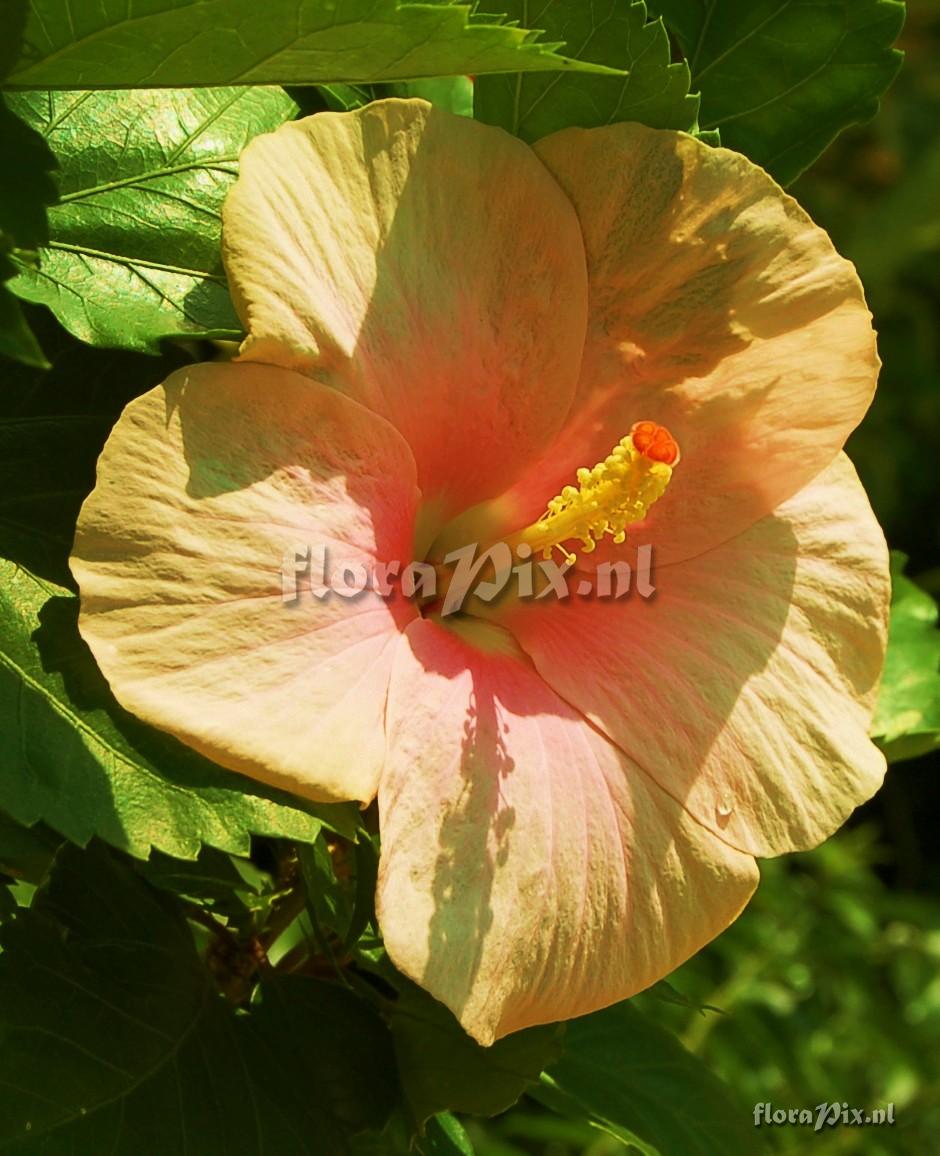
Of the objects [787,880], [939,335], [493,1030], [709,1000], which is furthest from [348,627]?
[939,335]

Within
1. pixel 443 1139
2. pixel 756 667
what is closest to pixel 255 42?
pixel 756 667

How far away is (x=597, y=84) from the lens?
88 cm

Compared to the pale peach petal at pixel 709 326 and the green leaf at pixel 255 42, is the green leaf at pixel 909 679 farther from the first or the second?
the green leaf at pixel 255 42

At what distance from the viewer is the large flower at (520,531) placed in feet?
2.46

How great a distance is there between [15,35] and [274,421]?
227mm

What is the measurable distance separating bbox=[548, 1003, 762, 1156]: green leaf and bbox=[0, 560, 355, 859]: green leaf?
1.40ft

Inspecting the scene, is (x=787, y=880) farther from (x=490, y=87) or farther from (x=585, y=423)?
(x=490, y=87)

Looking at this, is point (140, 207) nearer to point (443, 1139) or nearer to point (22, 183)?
point (22, 183)

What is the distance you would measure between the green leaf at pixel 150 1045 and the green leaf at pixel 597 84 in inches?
20.8

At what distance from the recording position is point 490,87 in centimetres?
88

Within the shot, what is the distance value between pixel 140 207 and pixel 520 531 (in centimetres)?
34

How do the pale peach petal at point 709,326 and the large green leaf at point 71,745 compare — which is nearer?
the large green leaf at point 71,745

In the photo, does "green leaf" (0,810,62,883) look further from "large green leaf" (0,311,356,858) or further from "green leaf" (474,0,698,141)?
"green leaf" (474,0,698,141)

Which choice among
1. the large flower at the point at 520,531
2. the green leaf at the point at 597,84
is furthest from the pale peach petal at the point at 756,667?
the green leaf at the point at 597,84
